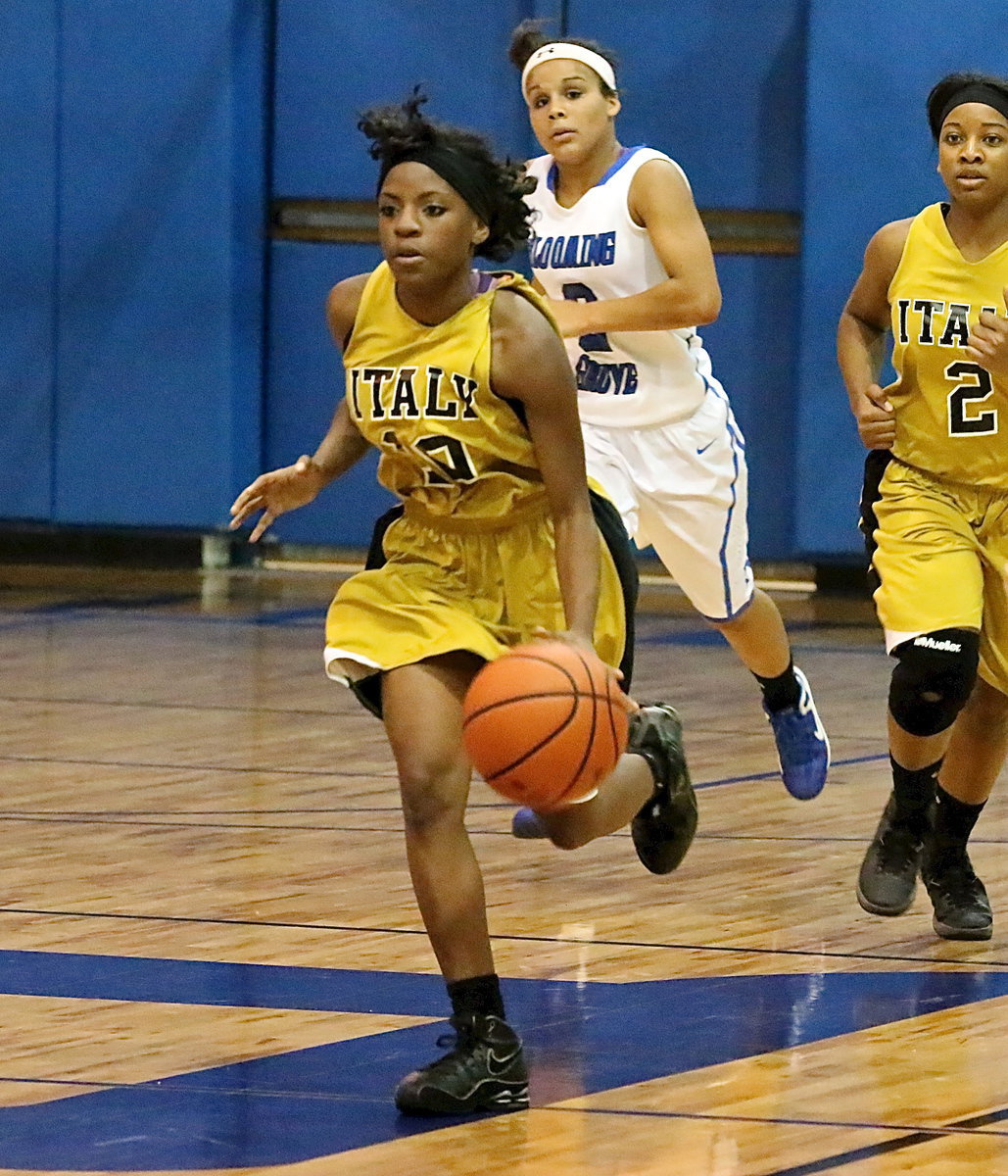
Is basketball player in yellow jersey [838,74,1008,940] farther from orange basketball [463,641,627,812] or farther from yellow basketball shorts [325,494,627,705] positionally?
orange basketball [463,641,627,812]

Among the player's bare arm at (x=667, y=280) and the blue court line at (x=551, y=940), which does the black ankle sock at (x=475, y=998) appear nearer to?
the blue court line at (x=551, y=940)

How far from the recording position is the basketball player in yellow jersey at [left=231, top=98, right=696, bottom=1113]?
373cm

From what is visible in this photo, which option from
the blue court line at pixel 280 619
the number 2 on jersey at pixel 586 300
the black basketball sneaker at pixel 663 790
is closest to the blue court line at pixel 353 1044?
the black basketball sneaker at pixel 663 790

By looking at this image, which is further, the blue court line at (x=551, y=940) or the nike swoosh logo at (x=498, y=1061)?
the blue court line at (x=551, y=940)

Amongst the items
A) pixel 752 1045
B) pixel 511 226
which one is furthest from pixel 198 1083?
pixel 511 226

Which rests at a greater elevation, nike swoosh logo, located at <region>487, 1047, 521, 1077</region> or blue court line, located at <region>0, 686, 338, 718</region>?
nike swoosh logo, located at <region>487, 1047, 521, 1077</region>

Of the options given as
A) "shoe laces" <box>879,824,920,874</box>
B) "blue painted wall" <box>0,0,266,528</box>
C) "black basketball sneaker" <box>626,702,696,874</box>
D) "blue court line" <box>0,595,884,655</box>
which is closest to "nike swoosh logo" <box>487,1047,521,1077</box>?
"black basketball sneaker" <box>626,702,696,874</box>

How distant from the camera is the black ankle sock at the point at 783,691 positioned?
623cm

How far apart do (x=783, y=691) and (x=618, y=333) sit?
990 mm

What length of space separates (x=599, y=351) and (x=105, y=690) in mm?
2906

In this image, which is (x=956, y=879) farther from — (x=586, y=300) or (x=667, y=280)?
(x=586, y=300)

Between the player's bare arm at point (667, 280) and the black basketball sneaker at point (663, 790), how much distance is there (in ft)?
4.38

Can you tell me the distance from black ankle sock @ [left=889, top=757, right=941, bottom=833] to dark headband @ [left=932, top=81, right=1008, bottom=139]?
1263 mm

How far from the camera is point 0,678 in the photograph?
850cm
